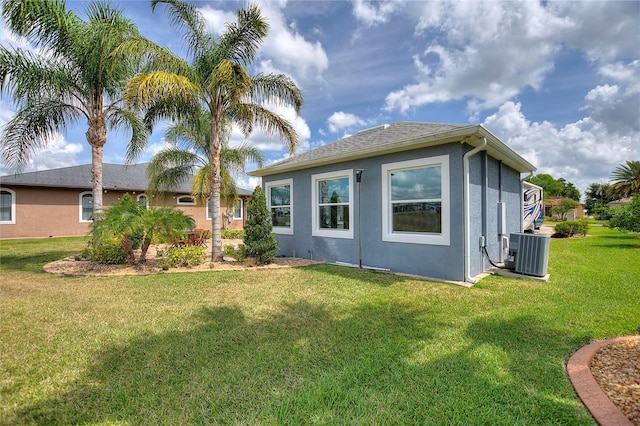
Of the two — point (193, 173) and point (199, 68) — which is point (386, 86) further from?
point (193, 173)

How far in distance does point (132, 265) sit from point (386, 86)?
10.9 metres

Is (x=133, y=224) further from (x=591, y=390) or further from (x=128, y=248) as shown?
(x=591, y=390)

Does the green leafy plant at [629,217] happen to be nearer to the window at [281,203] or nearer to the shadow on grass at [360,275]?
the shadow on grass at [360,275]

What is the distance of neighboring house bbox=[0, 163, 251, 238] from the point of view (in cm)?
1689

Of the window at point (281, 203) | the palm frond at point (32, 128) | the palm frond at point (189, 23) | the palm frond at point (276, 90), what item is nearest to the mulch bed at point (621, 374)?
the window at point (281, 203)

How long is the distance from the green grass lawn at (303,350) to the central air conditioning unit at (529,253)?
1.90 ft

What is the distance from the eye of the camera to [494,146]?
7.08 m

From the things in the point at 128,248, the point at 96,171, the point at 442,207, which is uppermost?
the point at 96,171

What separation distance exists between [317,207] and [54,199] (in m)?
18.6

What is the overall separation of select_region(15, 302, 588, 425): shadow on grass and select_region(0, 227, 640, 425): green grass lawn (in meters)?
0.02

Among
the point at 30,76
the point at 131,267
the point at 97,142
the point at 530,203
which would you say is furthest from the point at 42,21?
the point at 530,203

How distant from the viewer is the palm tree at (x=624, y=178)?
32969 millimetres

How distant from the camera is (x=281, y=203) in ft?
36.1

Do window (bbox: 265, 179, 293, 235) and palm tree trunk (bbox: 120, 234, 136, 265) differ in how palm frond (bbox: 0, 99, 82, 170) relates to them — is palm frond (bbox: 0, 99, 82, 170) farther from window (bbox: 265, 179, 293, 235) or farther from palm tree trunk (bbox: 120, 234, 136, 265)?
window (bbox: 265, 179, 293, 235)
